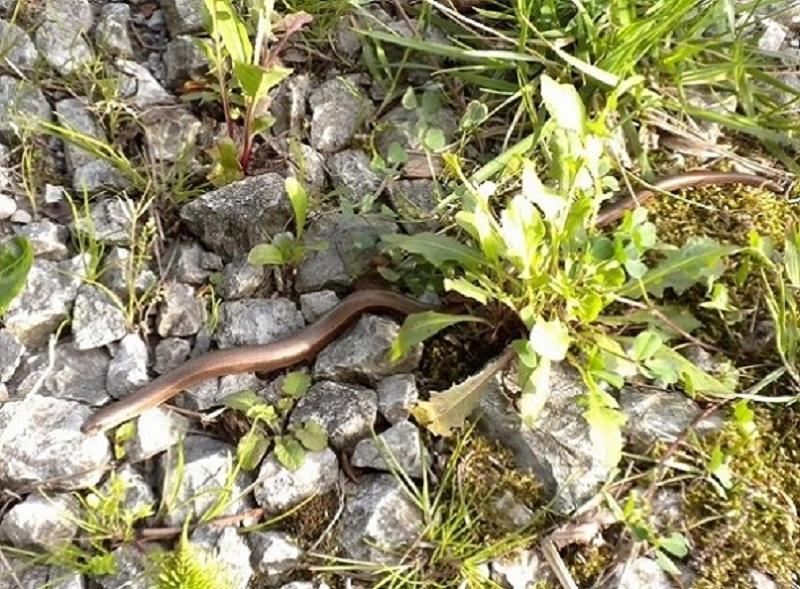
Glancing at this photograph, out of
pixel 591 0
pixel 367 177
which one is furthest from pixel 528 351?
pixel 591 0

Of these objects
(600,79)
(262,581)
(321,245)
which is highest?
(600,79)

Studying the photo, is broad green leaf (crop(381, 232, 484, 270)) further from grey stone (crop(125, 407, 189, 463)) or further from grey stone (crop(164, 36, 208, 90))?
grey stone (crop(164, 36, 208, 90))

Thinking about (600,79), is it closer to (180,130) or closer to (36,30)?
(180,130)

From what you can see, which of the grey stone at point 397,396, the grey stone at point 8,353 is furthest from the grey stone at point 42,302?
the grey stone at point 397,396

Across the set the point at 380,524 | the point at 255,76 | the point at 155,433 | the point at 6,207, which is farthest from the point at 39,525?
the point at 255,76

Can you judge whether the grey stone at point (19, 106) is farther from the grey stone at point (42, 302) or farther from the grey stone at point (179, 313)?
the grey stone at point (179, 313)

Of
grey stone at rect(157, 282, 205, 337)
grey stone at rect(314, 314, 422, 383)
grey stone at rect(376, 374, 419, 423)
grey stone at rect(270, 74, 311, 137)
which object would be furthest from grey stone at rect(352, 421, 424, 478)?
grey stone at rect(270, 74, 311, 137)

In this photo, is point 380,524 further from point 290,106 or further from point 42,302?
point 290,106
